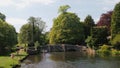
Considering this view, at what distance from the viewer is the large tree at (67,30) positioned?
4390 inches

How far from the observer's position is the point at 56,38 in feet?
368

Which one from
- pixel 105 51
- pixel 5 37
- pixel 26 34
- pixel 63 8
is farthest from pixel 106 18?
pixel 5 37

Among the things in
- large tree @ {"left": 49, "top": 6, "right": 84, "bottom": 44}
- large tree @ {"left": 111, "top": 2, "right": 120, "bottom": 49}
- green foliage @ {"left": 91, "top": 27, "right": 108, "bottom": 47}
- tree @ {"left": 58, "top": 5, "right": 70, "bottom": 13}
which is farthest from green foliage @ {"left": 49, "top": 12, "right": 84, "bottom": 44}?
large tree @ {"left": 111, "top": 2, "right": 120, "bottom": 49}

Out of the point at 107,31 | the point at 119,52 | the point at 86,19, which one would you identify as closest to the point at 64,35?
the point at 86,19

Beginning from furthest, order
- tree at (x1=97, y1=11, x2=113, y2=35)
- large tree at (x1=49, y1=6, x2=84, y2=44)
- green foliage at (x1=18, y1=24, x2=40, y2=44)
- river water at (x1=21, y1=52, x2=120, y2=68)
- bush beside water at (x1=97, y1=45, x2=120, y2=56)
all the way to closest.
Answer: green foliage at (x1=18, y1=24, x2=40, y2=44) < large tree at (x1=49, y1=6, x2=84, y2=44) < tree at (x1=97, y1=11, x2=113, y2=35) < bush beside water at (x1=97, y1=45, x2=120, y2=56) < river water at (x1=21, y1=52, x2=120, y2=68)

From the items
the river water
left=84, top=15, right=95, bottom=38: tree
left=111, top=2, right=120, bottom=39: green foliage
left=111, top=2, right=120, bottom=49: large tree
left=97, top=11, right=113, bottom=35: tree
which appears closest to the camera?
the river water

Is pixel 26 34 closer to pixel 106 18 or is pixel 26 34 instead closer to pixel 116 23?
pixel 106 18

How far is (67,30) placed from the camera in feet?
366

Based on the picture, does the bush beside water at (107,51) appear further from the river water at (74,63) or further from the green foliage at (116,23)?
the river water at (74,63)

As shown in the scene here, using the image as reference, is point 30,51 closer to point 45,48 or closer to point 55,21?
point 45,48

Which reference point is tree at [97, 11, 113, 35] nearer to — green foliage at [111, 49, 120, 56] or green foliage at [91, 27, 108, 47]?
green foliage at [91, 27, 108, 47]

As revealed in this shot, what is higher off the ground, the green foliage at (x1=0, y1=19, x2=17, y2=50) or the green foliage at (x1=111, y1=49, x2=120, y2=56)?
the green foliage at (x1=0, y1=19, x2=17, y2=50)

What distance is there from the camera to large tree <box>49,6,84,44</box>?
4390 inches

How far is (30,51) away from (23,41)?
3024cm
